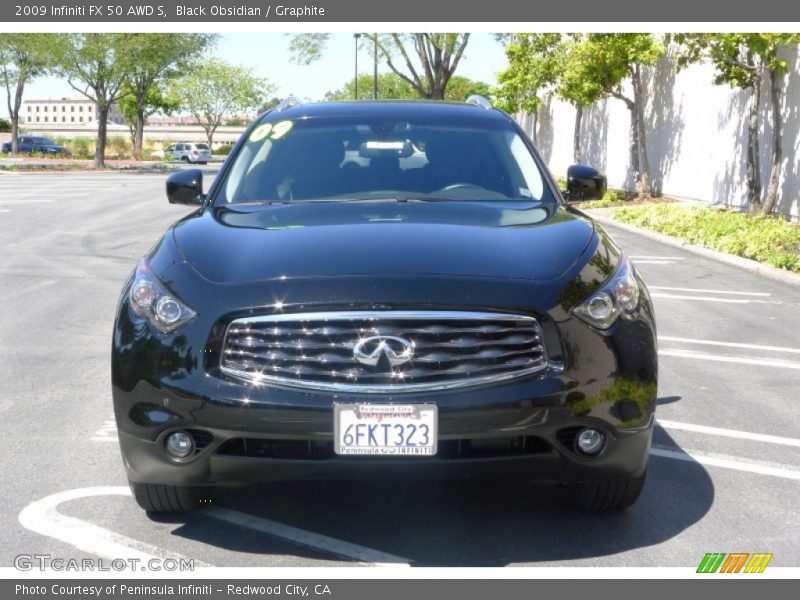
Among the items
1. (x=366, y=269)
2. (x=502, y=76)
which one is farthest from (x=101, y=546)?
(x=502, y=76)

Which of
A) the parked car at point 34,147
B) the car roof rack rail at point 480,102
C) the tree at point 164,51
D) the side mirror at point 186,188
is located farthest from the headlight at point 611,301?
the parked car at point 34,147

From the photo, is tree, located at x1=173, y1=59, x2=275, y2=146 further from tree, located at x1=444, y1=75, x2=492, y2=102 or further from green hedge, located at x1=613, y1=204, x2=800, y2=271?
green hedge, located at x1=613, y1=204, x2=800, y2=271

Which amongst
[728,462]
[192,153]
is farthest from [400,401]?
[192,153]

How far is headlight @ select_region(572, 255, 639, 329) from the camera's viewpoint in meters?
3.92

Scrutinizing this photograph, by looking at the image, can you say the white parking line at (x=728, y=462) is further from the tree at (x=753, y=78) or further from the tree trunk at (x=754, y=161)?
the tree trunk at (x=754, y=161)

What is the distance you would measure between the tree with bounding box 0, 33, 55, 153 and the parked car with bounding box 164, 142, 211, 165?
39.5 feet

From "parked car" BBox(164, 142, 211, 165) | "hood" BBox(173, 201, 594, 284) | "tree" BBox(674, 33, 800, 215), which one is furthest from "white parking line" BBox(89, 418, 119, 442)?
"parked car" BBox(164, 142, 211, 165)

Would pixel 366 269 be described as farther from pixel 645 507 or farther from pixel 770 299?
pixel 770 299

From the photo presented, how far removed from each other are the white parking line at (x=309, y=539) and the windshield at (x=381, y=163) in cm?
154

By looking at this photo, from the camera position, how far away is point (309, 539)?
4.12 meters

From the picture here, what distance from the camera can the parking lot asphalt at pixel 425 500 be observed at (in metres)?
4.03

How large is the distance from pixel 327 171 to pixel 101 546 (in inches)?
86.0

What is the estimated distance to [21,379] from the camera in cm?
694

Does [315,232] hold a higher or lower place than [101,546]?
higher
